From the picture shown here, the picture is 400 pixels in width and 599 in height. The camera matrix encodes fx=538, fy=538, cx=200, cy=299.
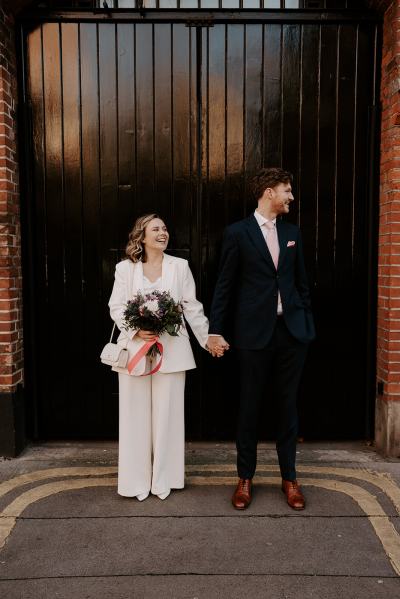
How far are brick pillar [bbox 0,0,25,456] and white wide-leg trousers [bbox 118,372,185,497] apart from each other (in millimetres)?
1179

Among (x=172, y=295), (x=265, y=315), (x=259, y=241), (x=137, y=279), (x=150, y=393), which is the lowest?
(x=150, y=393)

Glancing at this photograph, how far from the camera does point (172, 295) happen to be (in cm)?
374

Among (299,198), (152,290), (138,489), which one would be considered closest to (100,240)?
(152,290)

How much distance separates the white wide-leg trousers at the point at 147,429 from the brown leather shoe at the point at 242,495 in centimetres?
49

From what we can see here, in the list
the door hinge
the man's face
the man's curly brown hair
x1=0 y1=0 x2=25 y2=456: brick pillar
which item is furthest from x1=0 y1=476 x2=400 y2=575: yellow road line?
the door hinge

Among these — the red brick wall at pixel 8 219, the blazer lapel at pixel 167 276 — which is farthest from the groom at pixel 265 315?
the red brick wall at pixel 8 219

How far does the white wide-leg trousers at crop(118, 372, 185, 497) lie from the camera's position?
3.74 metres

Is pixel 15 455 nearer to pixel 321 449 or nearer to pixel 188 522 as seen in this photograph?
pixel 188 522

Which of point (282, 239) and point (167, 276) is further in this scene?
point (167, 276)

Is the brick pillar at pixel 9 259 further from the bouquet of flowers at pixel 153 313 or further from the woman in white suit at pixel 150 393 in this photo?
the bouquet of flowers at pixel 153 313

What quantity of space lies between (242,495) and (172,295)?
144 centimetres

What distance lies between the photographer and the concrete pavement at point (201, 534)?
285cm

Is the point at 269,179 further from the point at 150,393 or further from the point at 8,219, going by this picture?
the point at 8,219

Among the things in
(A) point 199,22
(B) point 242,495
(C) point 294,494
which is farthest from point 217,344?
(A) point 199,22
